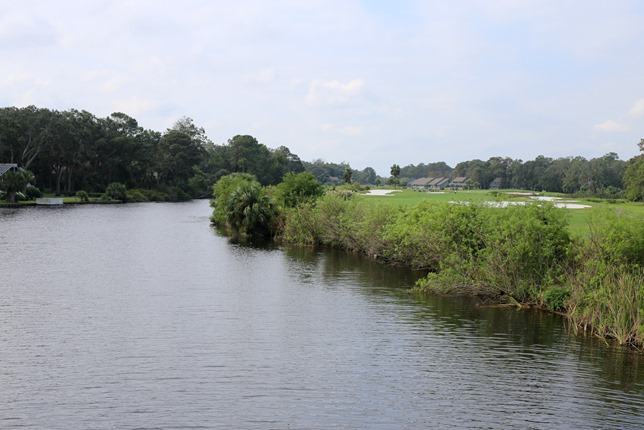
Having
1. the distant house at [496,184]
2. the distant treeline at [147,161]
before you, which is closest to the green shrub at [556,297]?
the distant treeline at [147,161]

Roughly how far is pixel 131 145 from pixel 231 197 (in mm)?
81408

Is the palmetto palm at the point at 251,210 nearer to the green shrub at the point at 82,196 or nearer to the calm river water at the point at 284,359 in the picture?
the calm river water at the point at 284,359

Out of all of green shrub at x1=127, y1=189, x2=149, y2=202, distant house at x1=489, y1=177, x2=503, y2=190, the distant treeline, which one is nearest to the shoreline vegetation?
the distant treeline

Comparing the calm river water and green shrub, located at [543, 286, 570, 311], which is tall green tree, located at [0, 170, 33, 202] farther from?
green shrub, located at [543, 286, 570, 311]

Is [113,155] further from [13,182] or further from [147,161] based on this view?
[13,182]

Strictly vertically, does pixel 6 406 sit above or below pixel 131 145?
below

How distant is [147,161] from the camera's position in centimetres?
14350


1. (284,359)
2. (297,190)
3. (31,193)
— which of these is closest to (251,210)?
(297,190)

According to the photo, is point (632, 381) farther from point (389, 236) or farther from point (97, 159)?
point (97, 159)

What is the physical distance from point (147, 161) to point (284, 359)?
431 ft

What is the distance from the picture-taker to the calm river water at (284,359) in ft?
51.9

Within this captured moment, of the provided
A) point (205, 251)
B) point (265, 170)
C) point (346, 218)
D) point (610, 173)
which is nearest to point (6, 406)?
point (205, 251)

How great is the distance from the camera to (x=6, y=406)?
15.8m

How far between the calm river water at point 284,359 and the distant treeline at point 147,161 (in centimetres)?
8652
